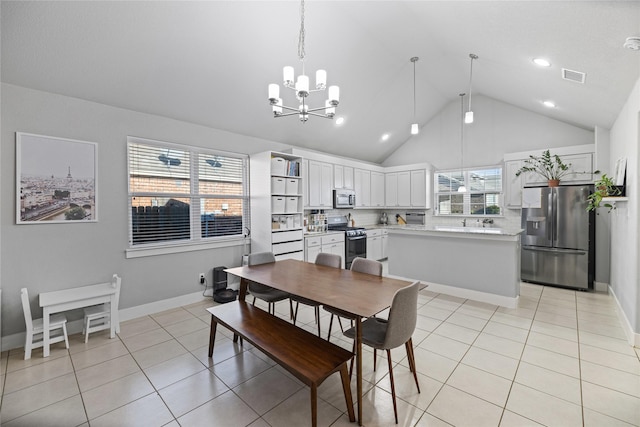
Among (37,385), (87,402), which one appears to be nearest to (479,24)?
(87,402)

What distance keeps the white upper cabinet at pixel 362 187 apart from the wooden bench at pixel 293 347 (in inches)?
175

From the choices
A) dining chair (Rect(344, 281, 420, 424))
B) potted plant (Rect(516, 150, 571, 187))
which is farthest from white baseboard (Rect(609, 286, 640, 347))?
dining chair (Rect(344, 281, 420, 424))

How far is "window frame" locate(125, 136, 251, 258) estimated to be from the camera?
353cm

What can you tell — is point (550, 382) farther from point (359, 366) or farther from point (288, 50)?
point (288, 50)

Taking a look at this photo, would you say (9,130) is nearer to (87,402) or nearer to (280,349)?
(87,402)

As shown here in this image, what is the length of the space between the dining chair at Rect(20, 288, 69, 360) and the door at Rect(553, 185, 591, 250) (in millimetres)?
6956

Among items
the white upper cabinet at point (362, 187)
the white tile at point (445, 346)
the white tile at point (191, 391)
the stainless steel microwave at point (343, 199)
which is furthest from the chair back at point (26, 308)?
the white upper cabinet at point (362, 187)

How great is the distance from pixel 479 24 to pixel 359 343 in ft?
10.8

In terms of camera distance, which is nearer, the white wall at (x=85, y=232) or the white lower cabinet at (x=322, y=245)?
the white wall at (x=85, y=232)

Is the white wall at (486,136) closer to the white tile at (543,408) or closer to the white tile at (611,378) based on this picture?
the white tile at (611,378)

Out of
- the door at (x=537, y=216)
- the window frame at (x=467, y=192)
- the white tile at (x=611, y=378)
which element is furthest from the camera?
the window frame at (x=467, y=192)

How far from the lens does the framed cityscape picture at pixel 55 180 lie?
110 inches

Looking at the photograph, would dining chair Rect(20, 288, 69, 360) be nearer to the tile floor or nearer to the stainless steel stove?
the tile floor

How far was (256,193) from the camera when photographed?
4691 mm
